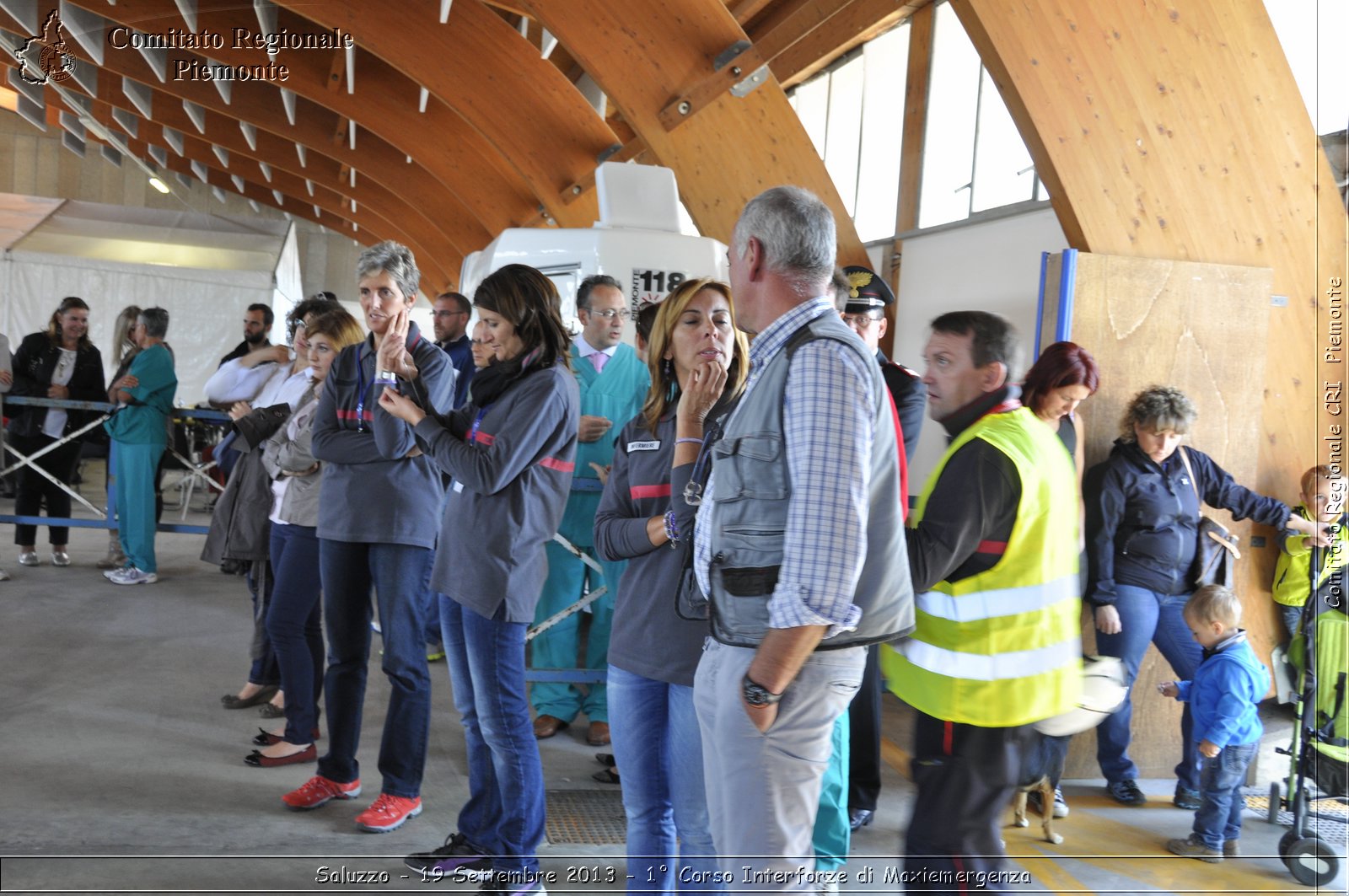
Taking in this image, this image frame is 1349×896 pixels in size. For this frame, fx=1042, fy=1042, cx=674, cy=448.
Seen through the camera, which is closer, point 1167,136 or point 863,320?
point 863,320

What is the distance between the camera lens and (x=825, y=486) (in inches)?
61.9

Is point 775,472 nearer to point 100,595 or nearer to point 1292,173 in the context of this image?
point 1292,173

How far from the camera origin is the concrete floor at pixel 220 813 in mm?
2707

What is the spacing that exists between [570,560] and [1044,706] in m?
2.36

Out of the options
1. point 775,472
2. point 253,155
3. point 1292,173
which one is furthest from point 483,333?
point 253,155

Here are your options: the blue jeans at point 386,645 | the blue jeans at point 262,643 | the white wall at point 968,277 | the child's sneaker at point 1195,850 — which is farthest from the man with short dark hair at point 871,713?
the white wall at point 968,277

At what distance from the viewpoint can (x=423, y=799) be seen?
130 inches

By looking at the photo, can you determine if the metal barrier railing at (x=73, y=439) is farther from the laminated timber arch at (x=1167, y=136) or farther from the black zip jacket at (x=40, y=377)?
the laminated timber arch at (x=1167, y=136)

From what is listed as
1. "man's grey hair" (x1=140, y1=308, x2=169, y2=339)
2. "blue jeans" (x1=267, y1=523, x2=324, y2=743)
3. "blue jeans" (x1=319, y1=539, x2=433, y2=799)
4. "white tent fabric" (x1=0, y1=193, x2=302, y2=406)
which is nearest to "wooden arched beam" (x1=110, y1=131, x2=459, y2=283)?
"white tent fabric" (x1=0, y1=193, x2=302, y2=406)

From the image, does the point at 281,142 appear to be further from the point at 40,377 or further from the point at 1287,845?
the point at 1287,845

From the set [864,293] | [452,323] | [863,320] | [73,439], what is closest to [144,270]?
[73,439]

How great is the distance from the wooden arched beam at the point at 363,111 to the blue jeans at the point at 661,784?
20.5 ft

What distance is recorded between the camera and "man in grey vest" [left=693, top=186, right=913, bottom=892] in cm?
158

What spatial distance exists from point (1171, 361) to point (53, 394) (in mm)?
6677
